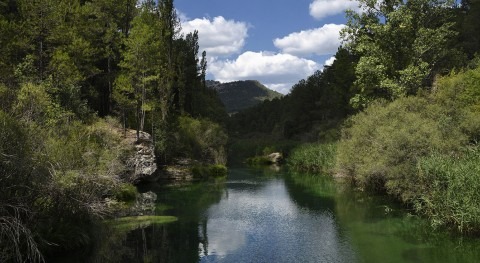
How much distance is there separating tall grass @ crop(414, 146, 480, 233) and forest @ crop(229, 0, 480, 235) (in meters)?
0.04

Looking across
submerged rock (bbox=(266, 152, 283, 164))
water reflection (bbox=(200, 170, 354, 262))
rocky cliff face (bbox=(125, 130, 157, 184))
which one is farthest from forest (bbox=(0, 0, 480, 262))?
submerged rock (bbox=(266, 152, 283, 164))

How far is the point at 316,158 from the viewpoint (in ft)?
173

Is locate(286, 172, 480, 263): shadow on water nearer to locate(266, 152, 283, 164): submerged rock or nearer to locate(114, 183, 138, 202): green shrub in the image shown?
locate(114, 183, 138, 202): green shrub

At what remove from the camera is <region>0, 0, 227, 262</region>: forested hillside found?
14888mm

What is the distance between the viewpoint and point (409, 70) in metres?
37.3

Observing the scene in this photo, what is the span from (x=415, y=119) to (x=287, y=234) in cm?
1160

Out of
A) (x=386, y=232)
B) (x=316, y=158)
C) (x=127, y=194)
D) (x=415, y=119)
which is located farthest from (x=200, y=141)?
(x=386, y=232)

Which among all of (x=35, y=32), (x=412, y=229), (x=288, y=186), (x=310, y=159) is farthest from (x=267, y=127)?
(x=412, y=229)

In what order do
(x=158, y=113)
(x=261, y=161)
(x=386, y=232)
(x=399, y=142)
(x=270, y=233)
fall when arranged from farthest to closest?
(x=261, y=161) < (x=158, y=113) < (x=399, y=142) < (x=270, y=233) < (x=386, y=232)

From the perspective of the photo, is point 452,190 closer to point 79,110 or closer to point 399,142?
point 399,142

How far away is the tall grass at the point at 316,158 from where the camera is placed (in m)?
48.3

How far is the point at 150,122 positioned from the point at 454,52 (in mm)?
31721

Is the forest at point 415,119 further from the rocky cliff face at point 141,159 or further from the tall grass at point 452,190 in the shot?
the rocky cliff face at point 141,159

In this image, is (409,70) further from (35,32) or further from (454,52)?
(35,32)
